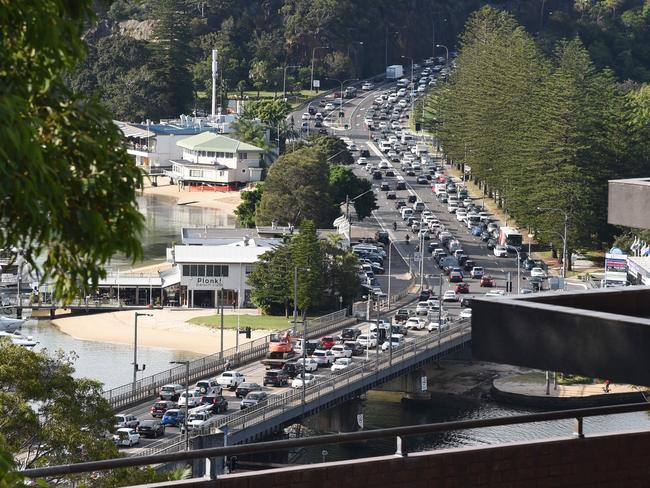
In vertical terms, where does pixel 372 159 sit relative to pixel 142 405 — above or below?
above

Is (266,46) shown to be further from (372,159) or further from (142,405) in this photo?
(142,405)

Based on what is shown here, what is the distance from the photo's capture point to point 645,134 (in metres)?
84.2

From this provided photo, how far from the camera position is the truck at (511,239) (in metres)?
77.4

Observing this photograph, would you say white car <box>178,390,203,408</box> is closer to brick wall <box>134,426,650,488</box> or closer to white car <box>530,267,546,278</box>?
white car <box>530,267,546,278</box>

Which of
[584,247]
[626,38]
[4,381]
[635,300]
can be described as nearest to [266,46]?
[626,38]

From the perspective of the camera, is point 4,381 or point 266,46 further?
point 266,46

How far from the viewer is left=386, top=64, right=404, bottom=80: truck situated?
153625 millimetres

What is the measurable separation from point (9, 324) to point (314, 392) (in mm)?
17713

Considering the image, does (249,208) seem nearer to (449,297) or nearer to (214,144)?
(214,144)

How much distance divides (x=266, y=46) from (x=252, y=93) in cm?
607

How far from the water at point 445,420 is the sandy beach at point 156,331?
677 centimetres

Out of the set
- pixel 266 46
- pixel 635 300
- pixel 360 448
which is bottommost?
Result: pixel 360 448

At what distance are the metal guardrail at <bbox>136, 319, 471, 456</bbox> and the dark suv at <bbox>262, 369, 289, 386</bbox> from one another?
54.5 inches

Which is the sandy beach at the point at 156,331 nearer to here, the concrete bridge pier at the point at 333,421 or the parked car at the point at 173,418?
the concrete bridge pier at the point at 333,421
